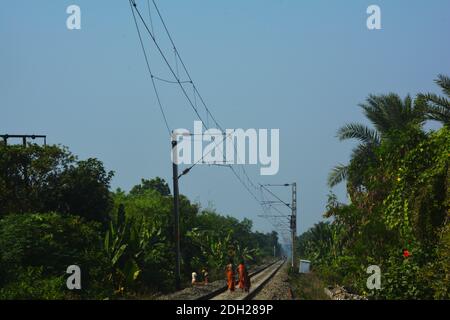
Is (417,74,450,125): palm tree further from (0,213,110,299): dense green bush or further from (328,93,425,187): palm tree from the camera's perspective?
(0,213,110,299): dense green bush

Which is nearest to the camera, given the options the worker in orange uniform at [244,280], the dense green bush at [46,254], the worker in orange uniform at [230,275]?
the dense green bush at [46,254]

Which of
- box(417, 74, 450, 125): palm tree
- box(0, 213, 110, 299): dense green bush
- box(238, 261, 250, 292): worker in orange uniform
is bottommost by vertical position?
box(238, 261, 250, 292): worker in orange uniform

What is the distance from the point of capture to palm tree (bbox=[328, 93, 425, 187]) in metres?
35.6

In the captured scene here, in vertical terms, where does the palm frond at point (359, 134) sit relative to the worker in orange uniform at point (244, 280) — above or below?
above

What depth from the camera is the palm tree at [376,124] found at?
35.6 meters

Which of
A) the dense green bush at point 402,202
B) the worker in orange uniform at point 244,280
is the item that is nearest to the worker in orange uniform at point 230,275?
the worker in orange uniform at point 244,280

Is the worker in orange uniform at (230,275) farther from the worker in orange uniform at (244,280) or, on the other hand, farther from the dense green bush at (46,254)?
the dense green bush at (46,254)

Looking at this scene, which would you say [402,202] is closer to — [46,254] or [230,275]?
[230,275]

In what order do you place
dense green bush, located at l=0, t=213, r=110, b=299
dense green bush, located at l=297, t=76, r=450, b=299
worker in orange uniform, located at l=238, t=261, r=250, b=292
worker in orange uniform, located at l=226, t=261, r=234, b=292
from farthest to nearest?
worker in orange uniform, located at l=238, t=261, r=250, b=292, worker in orange uniform, located at l=226, t=261, r=234, b=292, dense green bush, located at l=0, t=213, r=110, b=299, dense green bush, located at l=297, t=76, r=450, b=299

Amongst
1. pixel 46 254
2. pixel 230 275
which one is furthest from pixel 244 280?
pixel 46 254

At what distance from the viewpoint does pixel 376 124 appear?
122 ft

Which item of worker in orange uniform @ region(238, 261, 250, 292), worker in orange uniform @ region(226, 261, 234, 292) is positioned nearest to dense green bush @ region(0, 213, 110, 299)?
worker in orange uniform @ region(226, 261, 234, 292)
